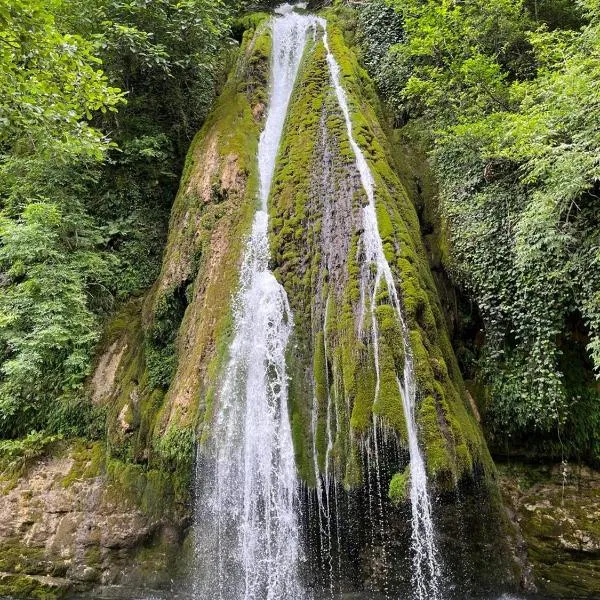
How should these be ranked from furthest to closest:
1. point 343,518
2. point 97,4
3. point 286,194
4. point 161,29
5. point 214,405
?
point 161,29, point 97,4, point 286,194, point 214,405, point 343,518

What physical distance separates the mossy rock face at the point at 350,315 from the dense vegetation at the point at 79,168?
11.8 ft

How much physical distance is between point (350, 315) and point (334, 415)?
140cm

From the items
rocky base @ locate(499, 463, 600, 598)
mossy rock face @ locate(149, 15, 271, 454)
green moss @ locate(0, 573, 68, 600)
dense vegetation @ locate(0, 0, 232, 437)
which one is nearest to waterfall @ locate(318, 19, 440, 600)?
rocky base @ locate(499, 463, 600, 598)

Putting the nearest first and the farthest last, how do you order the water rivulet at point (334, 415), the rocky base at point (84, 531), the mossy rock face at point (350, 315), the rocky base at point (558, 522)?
the water rivulet at point (334, 415), the mossy rock face at point (350, 315), the rocky base at point (558, 522), the rocky base at point (84, 531)

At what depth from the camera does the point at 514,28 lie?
34.1ft

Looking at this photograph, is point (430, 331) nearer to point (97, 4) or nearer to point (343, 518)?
point (343, 518)

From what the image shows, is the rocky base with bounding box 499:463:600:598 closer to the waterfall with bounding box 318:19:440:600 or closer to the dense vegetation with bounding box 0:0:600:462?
the dense vegetation with bounding box 0:0:600:462

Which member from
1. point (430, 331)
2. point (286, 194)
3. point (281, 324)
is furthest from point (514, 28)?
point (281, 324)

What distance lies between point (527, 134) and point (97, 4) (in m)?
9.31

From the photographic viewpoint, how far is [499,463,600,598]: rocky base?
629cm

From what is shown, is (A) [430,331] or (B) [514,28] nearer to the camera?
(A) [430,331]

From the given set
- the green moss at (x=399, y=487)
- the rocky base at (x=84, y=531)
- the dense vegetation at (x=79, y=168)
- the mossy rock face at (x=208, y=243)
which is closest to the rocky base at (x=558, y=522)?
the green moss at (x=399, y=487)

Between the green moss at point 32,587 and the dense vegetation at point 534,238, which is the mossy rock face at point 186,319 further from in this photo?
the dense vegetation at point 534,238

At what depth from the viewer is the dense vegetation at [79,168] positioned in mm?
6352
